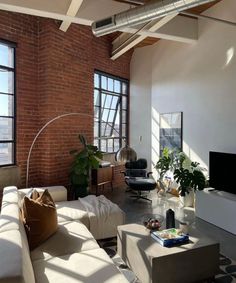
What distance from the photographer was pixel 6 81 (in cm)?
475

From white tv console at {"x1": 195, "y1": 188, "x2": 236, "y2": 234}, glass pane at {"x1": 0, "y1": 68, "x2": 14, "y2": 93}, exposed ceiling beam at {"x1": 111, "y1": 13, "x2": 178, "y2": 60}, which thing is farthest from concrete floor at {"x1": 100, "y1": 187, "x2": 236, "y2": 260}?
exposed ceiling beam at {"x1": 111, "y1": 13, "x2": 178, "y2": 60}

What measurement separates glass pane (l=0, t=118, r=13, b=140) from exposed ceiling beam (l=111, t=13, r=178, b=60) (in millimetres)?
2871

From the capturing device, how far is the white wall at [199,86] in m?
4.81

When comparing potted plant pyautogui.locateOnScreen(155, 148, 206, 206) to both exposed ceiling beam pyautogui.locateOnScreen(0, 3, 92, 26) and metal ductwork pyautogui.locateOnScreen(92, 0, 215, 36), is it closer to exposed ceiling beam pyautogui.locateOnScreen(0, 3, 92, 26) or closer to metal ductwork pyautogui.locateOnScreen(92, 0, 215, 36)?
metal ductwork pyautogui.locateOnScreen(92, 0, 215, 36)

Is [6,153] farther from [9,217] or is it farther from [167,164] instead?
[167,164]

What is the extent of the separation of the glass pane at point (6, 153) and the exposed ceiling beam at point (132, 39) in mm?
3138

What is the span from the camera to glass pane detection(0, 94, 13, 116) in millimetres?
4703

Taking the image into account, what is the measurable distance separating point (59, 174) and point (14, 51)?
2.45 meters

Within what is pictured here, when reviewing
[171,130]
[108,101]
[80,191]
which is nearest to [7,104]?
[80,191]

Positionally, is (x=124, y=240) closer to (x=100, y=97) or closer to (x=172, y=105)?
(x=172, y=105)

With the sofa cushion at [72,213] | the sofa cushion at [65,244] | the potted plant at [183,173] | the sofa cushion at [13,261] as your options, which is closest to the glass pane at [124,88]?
the potted plant at [183,173]

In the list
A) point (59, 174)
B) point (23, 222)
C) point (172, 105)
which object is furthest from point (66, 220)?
point (172, 105)

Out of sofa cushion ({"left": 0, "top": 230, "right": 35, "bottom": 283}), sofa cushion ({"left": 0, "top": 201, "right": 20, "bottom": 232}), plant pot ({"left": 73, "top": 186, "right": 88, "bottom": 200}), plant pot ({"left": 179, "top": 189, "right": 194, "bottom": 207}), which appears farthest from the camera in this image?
plant pot ({"left": 179, "top": 189, "right": 194, "bottom": 207})

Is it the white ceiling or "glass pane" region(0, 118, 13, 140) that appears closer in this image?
the white ceiling
